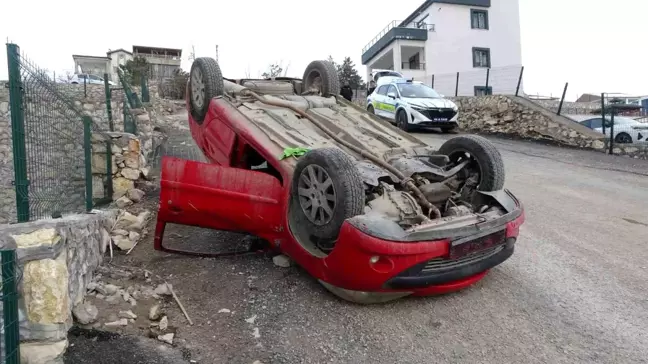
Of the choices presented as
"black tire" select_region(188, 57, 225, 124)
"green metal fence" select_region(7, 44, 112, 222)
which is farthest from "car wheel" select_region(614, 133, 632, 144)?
"green metal fence" select_region(7, 44, 112, 222)

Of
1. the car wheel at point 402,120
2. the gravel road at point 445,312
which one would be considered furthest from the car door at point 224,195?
the car wheel at point 402,120

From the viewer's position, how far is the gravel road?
3.26 meters

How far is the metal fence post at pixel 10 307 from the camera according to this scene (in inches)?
98.9

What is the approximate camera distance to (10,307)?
257 cm

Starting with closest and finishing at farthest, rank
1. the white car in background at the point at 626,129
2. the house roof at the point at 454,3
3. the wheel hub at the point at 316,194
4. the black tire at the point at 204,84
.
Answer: the wheel hub at the point at 316,194, the black tire at the point at 204,84, the white car in background at the point at 626,129, the house roof at the point at 454,3

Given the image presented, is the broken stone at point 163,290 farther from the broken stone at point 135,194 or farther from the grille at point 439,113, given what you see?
the grille at point 439,113

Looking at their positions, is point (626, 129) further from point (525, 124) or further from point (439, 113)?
point (439, 113)

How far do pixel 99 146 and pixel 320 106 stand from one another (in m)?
3.14

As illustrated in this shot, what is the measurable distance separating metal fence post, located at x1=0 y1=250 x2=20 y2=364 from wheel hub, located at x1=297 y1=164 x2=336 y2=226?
6.63ft

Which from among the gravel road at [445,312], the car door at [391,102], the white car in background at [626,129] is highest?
the car door at [391,102]

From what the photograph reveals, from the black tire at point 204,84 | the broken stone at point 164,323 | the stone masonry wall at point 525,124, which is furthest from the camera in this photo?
the stone masonry wall at point 525,124

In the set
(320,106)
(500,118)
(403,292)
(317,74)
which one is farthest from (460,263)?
(500,118)

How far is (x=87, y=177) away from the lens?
18.5ft

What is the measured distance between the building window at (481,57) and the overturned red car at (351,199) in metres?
30.8
